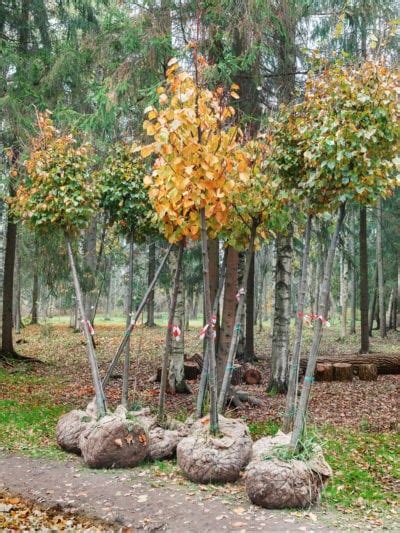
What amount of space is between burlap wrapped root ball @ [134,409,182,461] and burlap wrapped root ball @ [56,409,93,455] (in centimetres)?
68

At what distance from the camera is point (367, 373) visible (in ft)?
40.8

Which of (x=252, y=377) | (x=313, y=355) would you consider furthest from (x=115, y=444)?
(x=252, y=377)

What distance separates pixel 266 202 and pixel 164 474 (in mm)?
3148

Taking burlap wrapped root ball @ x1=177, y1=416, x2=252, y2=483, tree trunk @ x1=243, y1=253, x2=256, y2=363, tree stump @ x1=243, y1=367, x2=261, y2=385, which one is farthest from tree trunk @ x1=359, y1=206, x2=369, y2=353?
burlap wrapped root ball @ x1=177, y1=416, x2=252, y2=483

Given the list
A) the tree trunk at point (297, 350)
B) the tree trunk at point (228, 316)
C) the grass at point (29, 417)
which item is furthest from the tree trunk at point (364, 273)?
the tree trunk at point (297, 350)

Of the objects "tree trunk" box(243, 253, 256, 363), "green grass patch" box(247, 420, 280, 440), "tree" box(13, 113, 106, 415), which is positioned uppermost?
"tree" box(13, 113, 106, 415)

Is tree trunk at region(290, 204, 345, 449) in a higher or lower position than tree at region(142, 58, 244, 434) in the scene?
lower

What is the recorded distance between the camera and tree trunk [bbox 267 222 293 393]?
32.8 ft

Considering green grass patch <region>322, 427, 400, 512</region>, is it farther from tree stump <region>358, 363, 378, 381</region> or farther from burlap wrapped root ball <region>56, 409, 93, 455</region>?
tree stump <region>358, 363, 378, 381</region>

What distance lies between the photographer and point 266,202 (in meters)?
6.16

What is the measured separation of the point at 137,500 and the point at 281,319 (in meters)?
5.42

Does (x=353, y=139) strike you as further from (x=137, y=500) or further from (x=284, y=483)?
(x=137, y=500)

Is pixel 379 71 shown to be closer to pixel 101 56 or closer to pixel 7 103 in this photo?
pixel 101 56

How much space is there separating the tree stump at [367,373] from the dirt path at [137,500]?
25.5 ft
